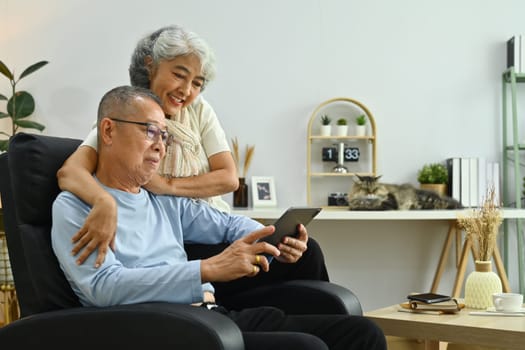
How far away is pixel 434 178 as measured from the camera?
4543mm

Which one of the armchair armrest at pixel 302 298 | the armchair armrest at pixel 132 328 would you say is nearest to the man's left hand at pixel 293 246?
the armchair armrest at pixel 302 298

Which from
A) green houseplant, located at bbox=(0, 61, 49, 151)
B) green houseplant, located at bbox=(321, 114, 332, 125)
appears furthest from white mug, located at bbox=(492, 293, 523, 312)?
green houseplant, located at bbox=(0, 61, 49, 151)

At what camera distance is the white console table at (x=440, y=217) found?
4.18 metres

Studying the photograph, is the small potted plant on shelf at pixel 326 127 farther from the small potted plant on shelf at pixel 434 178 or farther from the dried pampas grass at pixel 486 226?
the dried pampas grass at pixel 486 226

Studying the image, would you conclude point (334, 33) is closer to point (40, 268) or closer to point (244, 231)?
point (244, 231)

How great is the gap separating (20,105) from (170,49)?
2.65m

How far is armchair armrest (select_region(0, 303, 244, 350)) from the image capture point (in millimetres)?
1606

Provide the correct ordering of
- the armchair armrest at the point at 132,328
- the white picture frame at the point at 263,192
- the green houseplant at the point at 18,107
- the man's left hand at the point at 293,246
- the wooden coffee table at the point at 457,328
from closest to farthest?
the armchair armrest at the point at 132,328 → the man's left hand at the point at 293,246 → the wooden coffee table at the point at 457,328 → the white picture frame at the point at 263,192 → the green houseplant at the point at 18,107

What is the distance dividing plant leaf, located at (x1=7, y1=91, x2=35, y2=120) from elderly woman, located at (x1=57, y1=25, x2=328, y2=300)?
246cm

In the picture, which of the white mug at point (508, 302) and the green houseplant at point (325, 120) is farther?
the green houseplant at point (325, 120)

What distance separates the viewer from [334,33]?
4.76 meters

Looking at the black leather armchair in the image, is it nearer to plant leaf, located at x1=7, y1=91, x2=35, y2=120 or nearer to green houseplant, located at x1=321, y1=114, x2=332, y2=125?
green houseplant, located at x1=321, y1=114, x2=332, y2=125

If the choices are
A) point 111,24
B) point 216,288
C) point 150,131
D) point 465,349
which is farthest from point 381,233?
point 150,131

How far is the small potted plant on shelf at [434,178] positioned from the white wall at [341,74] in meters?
0.11
